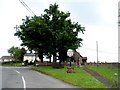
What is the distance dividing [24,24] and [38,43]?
8647 millimetres

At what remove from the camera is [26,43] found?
219 ft

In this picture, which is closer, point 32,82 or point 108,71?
point 32,82

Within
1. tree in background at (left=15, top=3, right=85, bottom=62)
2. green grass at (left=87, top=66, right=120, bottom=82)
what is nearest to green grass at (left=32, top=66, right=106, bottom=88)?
A: green grass at (left=87, top=66, right=120, bottom=82)

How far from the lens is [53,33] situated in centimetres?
6003

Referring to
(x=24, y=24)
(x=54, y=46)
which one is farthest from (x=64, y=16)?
(x=24, y=24)

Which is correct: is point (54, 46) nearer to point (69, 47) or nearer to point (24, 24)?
point (69, 47)

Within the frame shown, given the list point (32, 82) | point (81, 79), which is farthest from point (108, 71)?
point (32, 82)

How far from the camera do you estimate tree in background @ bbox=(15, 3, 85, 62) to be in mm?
60656

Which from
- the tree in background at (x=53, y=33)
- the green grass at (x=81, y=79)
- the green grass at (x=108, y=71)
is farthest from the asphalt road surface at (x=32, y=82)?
the tree in background at (x=53, y=33)

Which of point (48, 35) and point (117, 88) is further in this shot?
point (48, 35)

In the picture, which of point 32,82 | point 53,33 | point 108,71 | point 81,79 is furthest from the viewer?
point 53,33

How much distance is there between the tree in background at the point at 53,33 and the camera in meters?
60.7

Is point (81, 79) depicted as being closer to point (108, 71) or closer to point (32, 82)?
point (32, 82)

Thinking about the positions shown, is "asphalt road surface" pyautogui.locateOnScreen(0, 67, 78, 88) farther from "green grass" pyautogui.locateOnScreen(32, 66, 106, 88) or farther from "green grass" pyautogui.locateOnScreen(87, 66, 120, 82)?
"green grass" pyautogui.locateOnScreen(87, 66, 120, 82)
